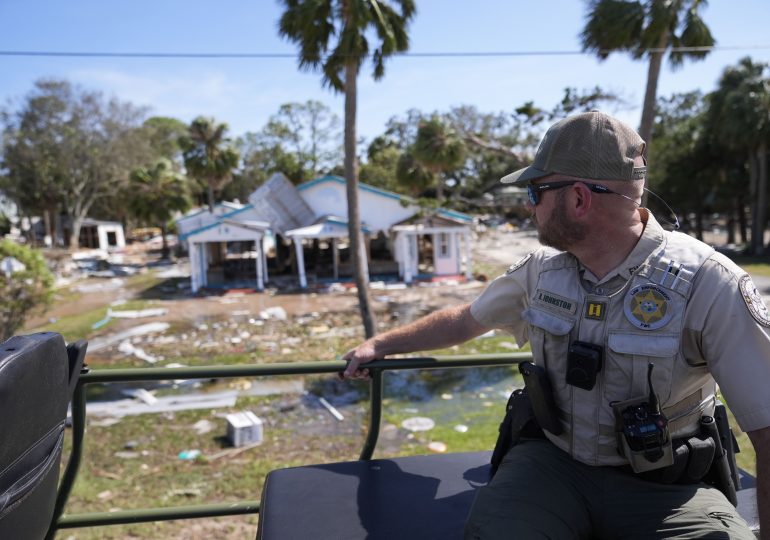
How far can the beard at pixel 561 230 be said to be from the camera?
1778 mm

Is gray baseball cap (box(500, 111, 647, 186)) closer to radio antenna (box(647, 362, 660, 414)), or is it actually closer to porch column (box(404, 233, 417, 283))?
radio antenna (box(647, 362, 660, 414))

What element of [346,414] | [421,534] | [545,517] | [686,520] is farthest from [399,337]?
[346,414]

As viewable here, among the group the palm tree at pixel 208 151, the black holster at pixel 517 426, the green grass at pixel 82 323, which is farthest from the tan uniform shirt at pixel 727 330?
the palm tree at pixel 208 151

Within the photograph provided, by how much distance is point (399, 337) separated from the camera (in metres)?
2.31

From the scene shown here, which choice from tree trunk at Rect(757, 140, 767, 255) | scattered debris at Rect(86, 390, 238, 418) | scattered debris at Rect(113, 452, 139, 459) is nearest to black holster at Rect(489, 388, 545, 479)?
scattered debris at Rect(113, 452, 139, 459)

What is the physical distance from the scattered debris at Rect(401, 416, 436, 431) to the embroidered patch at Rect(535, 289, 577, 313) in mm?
6777

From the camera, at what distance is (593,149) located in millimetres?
1718

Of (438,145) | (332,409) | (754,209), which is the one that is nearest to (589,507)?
(332,409)

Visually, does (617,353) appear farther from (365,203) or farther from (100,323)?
(365,203)

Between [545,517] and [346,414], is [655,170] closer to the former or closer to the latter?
[346,414]

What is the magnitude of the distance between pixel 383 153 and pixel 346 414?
37.1 metres

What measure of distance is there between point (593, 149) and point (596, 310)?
0.51 metres

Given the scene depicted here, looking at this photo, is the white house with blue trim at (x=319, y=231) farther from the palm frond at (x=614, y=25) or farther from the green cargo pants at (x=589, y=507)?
the green cargo pants at (x=589, y=507)

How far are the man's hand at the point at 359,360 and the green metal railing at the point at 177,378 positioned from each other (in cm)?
3
